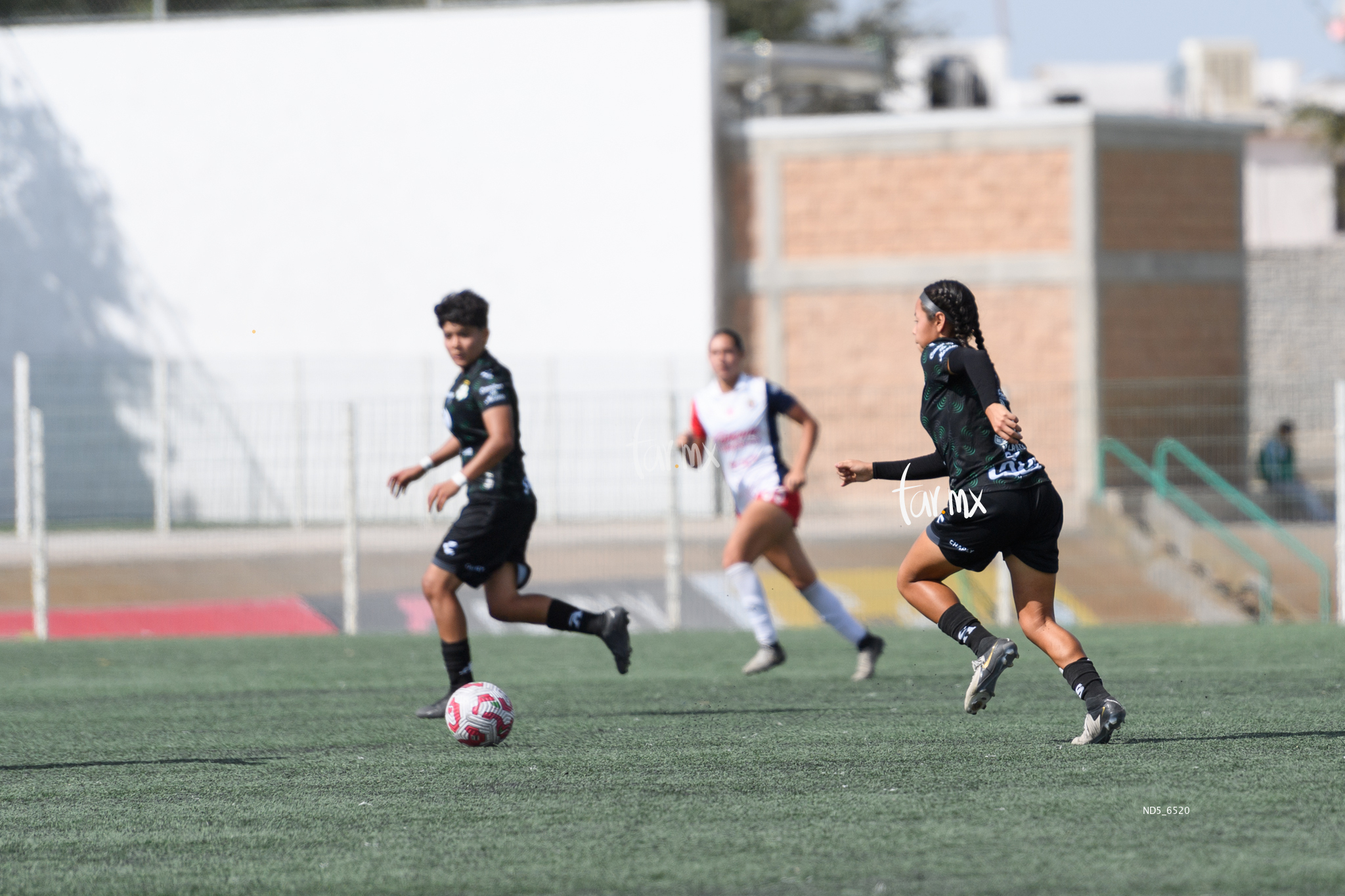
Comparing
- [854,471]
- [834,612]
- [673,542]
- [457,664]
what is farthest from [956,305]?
[673,542]

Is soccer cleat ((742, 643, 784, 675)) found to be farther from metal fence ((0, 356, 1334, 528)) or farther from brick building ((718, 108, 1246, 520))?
brick building ((718, 108, 1246, 520))

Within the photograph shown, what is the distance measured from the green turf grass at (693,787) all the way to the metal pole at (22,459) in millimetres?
5601

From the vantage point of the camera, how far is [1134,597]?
1625 centimetres

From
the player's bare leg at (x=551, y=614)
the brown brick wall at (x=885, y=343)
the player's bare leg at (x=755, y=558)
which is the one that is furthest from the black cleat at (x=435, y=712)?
the brown brick wall at (x=885, y=343)

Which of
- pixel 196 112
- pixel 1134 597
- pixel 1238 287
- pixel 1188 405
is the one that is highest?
pixel 196 112

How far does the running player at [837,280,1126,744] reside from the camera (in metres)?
6.16

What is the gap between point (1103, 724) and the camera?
6.05 metres

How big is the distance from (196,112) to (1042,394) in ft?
42.6

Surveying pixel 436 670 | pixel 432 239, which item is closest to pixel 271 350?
pixel 432 239

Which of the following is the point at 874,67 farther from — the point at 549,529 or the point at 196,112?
the point at 549,529

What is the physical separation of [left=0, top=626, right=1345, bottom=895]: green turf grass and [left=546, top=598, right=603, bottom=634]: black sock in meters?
0.42

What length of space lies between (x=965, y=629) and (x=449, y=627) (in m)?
2.48

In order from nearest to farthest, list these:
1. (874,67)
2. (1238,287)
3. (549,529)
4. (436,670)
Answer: (436,670), (549,529), (1238,287), (874,67)

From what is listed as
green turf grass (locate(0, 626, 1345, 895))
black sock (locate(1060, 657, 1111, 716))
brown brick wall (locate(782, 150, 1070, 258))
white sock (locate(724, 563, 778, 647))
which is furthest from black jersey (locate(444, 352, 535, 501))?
brown brick wall (locate(782, 150, 1070, 258))
